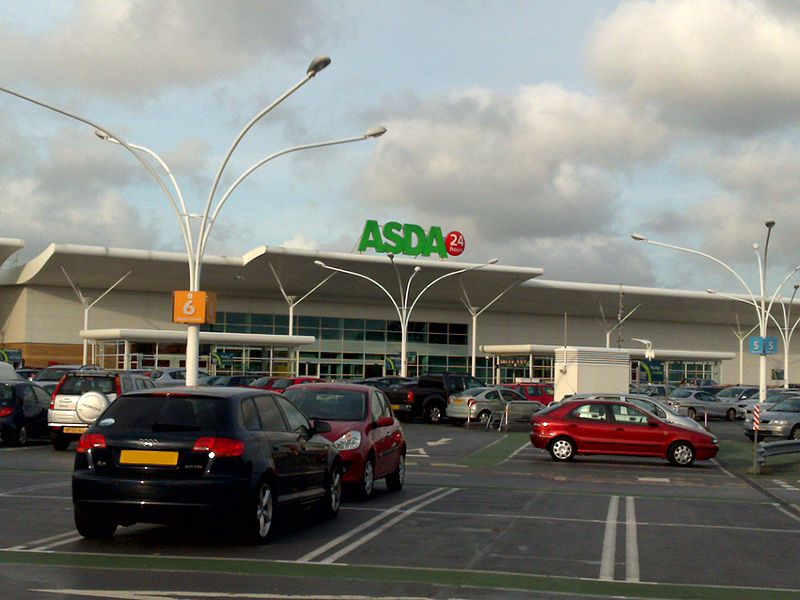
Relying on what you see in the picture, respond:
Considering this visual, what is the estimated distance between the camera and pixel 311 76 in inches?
939

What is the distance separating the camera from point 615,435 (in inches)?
938

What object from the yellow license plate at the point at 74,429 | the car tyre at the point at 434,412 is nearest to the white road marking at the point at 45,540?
the yellow license plate at the point at 74,429

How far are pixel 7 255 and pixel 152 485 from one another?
58214mm

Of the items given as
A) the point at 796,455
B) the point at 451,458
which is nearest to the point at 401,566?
the point at 451,458

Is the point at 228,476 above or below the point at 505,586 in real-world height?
above

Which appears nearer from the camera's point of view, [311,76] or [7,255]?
[311,76]

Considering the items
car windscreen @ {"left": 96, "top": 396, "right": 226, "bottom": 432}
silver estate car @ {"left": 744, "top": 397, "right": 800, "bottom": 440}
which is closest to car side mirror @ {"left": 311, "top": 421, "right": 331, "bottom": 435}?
car windscreen @ {"left": 96, "top": 396, "right": 226, "bottom": 432}

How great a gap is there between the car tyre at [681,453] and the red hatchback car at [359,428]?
9929mm

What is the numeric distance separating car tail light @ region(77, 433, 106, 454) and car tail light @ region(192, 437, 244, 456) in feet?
3.01

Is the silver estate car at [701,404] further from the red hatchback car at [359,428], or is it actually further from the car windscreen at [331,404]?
the car windscreen at [331,404]

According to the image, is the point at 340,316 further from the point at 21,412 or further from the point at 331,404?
the point at 331,404

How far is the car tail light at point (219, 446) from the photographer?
31.7ft

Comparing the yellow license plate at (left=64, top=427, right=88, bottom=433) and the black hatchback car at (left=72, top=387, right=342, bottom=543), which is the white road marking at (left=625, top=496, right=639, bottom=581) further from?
the yellow license plate at (left=64, top=427, right=88, bottom=433)

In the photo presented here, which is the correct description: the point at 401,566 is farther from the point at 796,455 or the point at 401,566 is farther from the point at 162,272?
the point at 162,272
